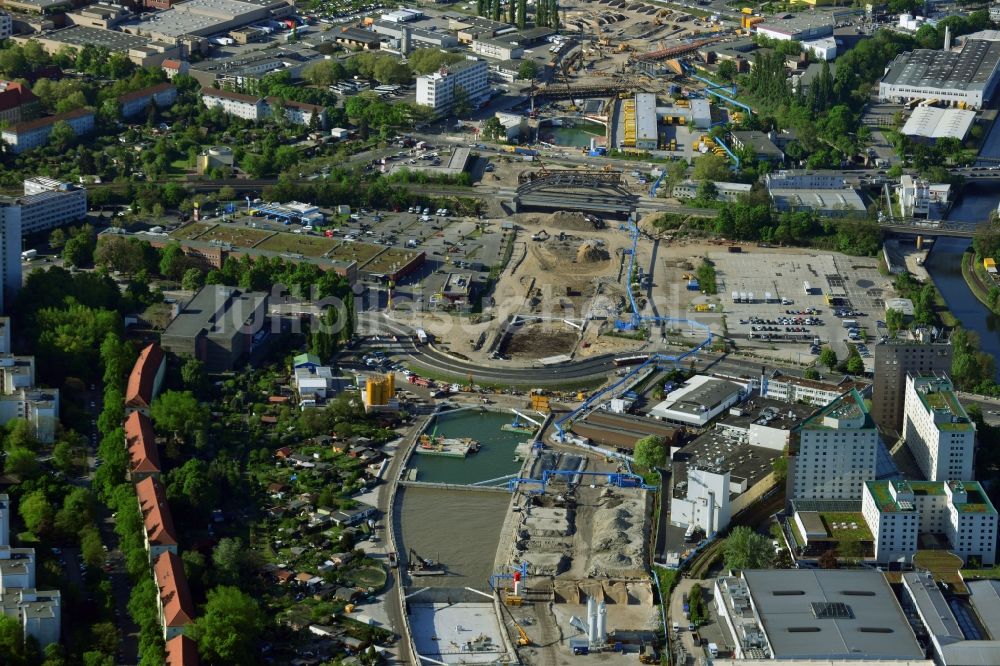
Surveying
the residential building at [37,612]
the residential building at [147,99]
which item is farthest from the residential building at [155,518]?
the residential building at [147,99]

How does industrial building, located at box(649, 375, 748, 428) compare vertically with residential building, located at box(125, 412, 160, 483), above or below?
below

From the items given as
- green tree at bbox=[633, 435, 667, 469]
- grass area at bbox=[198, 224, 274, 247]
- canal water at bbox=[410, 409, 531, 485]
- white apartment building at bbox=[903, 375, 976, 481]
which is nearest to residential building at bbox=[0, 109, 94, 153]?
grass area at bbox=[198, 224, 274, 247]

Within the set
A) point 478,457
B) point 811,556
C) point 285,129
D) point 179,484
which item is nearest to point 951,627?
point 811,556

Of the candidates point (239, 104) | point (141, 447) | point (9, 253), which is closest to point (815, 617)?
point (141, 447)

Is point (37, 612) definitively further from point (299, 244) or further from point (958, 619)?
point (299, 244)

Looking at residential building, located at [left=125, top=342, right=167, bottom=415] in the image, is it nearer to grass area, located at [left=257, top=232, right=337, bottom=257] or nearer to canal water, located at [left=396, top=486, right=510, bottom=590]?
canal water, located at [left=396, top=486, right=510, bottom=590]

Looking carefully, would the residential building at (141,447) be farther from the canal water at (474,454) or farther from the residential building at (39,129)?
the residential building at (39,129)
